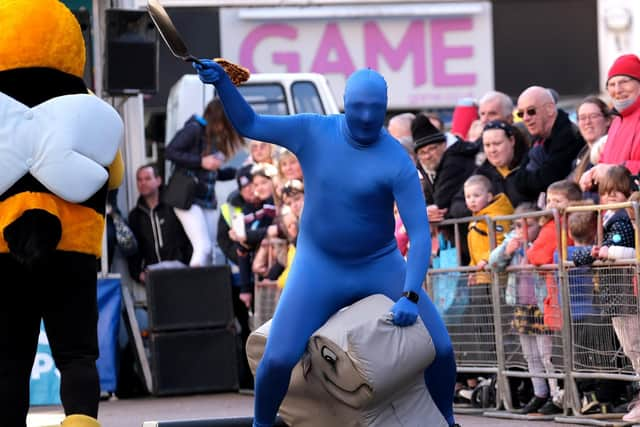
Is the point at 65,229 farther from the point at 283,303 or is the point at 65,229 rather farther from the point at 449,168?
the point at 449,168

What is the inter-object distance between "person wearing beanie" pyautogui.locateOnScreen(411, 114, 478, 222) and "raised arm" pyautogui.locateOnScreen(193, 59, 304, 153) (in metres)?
3.67

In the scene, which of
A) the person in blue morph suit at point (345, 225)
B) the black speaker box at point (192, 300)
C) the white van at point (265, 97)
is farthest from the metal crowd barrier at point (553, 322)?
the white van at point (265, 97)

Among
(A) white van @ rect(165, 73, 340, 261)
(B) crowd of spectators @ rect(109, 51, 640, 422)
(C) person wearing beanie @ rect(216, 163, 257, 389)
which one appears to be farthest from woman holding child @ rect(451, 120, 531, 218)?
(A) white van @ rect(165, 73, 340, 261)

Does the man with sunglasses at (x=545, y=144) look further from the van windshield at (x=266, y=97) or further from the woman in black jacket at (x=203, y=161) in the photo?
the van windshield at (x=266, y=97)

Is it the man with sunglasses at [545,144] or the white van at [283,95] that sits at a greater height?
the white van at [283,95]

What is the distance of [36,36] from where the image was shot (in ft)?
23.8

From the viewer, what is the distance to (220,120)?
1448cm

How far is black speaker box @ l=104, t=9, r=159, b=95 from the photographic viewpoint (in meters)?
13.1

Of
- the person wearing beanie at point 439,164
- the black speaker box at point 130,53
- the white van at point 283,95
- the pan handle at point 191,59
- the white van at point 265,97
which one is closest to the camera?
the pan handle at point 191,59

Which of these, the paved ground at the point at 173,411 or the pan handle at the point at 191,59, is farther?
the paved ground at the point at 173,411

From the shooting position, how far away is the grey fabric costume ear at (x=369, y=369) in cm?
712

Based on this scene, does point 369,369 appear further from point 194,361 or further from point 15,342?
point 194,361

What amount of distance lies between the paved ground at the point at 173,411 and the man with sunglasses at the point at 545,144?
168 cm

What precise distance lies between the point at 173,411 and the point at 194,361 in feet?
6.01
